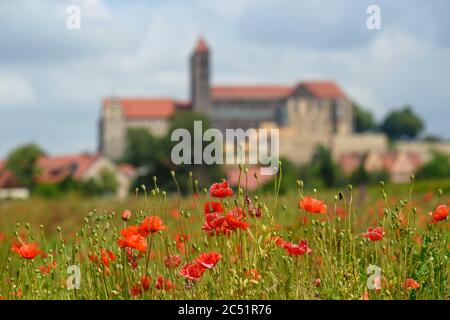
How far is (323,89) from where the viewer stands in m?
134

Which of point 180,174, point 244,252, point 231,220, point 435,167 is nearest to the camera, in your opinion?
point 231,220

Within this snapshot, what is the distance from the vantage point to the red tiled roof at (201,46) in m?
136

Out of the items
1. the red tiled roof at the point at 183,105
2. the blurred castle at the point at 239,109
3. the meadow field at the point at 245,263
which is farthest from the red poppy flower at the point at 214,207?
the red tiled roof at the point at 183,105

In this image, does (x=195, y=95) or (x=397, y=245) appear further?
(x=195, y=95)

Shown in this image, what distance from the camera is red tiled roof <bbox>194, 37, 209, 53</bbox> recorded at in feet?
445

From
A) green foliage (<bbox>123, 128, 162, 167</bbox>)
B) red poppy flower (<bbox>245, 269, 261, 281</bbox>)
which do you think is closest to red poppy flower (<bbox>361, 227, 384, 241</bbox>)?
red poppy flower (<bbox>245, 269, 261, 281</bbox>)

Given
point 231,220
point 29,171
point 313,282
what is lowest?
point 29,171

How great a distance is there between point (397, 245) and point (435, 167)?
2978 inches

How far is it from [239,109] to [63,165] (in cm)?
3170

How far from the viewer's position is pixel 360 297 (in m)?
3.57

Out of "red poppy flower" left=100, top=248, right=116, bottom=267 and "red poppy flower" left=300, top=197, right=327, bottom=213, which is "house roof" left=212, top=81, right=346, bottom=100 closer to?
"red poppy flower" left=100, top=248, right=116, bottom=267
